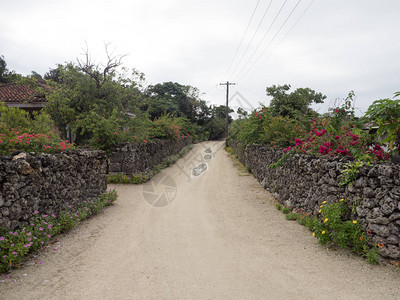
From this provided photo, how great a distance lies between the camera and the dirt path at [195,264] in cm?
349

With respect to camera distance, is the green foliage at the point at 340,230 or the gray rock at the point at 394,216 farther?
the green foliage at the point at 340,230

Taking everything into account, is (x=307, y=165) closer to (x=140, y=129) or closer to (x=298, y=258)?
(x=298, y=258)

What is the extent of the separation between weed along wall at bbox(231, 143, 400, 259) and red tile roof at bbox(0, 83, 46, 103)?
15.3 m

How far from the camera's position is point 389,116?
4.59 m

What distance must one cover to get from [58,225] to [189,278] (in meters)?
3.12

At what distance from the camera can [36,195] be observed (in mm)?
4883

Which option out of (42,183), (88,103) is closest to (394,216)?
(42,183)

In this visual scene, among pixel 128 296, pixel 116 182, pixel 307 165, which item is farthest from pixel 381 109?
pixel 116 182

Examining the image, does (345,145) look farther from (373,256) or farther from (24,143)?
(24,143)

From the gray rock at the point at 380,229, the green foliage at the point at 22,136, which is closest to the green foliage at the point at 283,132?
the gray rock at the point at 380,229

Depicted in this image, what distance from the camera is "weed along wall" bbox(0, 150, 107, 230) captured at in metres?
4.18

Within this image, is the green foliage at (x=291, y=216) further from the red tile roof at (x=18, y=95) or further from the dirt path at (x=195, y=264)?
the red tile roof at (x=18, y=95)

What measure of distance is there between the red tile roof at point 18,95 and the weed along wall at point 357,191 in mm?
15323

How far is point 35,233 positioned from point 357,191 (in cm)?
578
